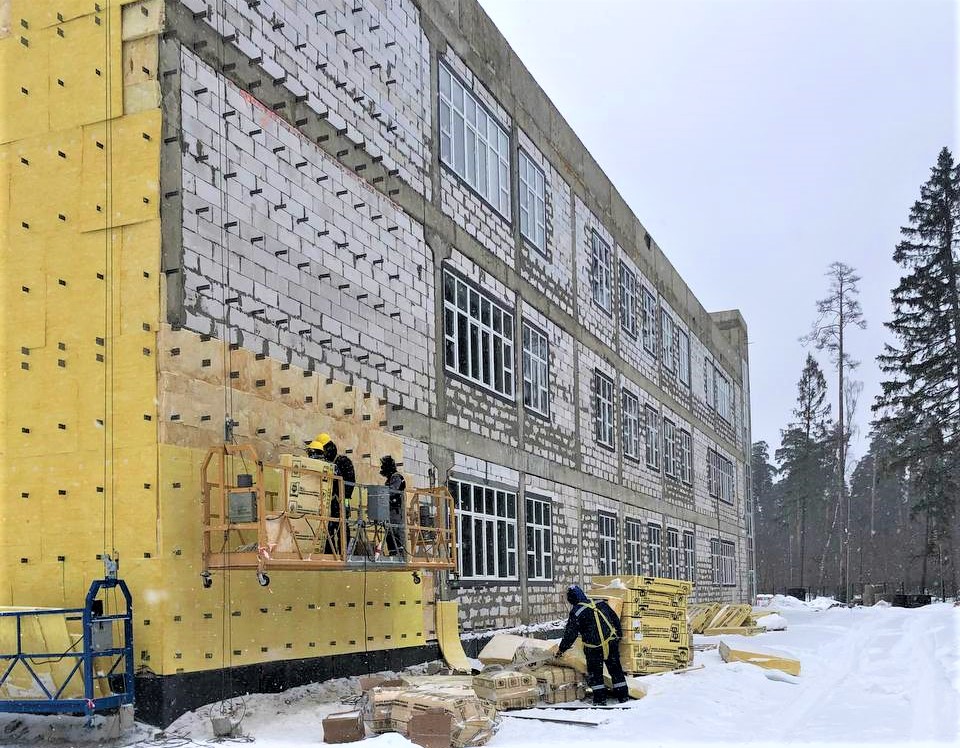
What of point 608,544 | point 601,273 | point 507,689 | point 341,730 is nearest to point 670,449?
point 601,273

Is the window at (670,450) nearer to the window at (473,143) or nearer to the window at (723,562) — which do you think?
the window at (723,562)

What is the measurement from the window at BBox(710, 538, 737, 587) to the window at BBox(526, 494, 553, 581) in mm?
19353

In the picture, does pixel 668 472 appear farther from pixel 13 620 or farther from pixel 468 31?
pixel 13 620

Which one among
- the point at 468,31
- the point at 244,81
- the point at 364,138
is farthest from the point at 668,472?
the point at 244,81

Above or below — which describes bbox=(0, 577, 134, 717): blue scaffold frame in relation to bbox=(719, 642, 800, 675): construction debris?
above

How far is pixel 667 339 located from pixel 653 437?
169 inches

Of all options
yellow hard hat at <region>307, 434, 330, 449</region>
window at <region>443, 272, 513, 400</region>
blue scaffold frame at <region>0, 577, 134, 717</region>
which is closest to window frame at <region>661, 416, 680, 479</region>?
window at <region>443, 272, 513, 400</region>

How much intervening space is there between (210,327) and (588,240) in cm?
1608

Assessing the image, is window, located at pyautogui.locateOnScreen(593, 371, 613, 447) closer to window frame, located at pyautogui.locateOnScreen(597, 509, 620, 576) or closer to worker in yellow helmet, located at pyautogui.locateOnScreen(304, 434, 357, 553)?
window frame, located at pyautogui.locateOnScreen(597, 509, 620, 576)

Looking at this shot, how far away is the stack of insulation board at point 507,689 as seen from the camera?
12.3m

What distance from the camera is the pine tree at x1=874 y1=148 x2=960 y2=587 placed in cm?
4912

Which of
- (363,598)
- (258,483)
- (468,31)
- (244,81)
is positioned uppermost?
(468,31)

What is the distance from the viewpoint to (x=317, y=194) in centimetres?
1338

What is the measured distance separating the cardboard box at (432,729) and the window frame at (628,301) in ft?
63.6
